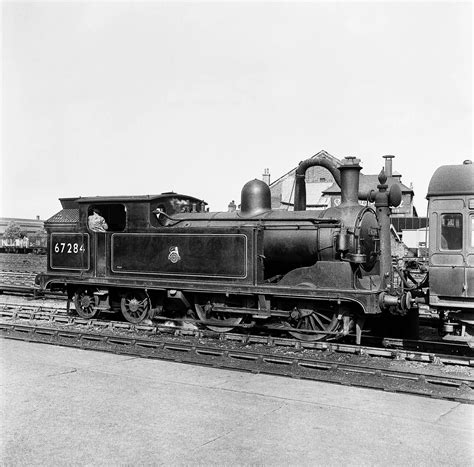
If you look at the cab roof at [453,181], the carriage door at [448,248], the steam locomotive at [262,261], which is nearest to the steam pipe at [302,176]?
the steam locomotive at [262,261]

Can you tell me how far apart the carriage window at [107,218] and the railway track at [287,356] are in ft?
6.16

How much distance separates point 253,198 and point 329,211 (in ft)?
4.87

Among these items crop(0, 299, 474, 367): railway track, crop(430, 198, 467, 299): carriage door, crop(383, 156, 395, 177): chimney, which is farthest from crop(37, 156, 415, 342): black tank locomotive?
crop(383, 156, 395, 177): chimney

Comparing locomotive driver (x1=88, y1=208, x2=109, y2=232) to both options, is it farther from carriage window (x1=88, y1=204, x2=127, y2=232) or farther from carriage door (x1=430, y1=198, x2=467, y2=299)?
carriage door (x1=430, y1=198, x2=467, y2=299)

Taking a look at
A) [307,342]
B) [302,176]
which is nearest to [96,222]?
[302,176]

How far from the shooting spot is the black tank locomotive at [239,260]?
30.2 ft

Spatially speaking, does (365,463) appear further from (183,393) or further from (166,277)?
(166,277)

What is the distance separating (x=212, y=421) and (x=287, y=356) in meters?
2.87

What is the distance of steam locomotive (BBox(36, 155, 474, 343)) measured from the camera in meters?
9.04

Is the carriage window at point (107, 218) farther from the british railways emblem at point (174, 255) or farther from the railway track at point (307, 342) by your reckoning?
the railway track at point (307, 342)

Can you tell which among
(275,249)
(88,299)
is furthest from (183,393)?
(88,299)

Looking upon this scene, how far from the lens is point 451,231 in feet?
29.9

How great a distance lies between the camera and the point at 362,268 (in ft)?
31.5

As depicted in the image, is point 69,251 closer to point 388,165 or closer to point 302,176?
point 302,176
